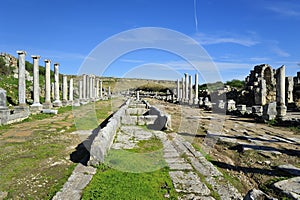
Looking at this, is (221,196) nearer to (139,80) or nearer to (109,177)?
(109,177)

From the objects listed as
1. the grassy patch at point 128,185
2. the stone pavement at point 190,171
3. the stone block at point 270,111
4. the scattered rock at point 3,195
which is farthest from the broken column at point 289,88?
the scattered rock at point 3,195

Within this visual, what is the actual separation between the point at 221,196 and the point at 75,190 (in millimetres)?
2329

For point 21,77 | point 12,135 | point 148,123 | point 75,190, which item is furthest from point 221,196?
point 21,77

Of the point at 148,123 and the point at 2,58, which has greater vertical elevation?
the point at 2,58

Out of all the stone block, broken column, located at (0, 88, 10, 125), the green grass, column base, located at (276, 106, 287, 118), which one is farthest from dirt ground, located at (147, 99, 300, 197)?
broken column, located at (0, 88, 10, 125)

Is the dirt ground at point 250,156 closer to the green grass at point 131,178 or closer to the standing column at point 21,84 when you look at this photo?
the green grass at point 131,178

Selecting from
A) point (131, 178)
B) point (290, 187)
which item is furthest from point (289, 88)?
point (131, 178)

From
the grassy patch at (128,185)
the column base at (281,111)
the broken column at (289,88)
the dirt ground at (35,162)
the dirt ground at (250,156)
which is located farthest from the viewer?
the broken column at (289,88)

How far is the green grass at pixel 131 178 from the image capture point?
341cm

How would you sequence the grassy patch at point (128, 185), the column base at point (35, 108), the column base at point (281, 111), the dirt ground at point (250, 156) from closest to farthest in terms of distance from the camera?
the grassy patch at point (128, 185) < the dirt ground at point (250, 156) < the column base at point (281, 111) < the column base at point (35, 108)

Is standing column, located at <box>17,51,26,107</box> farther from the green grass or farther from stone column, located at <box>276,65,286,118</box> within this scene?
stone column, located at <box>276,65,286,118</box>

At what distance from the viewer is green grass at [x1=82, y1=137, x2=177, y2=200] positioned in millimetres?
3410

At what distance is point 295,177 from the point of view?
430 centimetres

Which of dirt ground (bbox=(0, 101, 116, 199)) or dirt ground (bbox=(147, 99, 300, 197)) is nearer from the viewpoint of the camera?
dirt ground (bbox=(0, 101, 116, 199))
